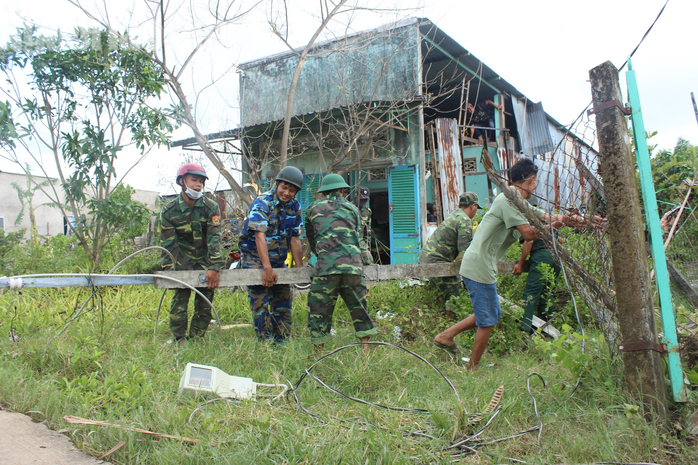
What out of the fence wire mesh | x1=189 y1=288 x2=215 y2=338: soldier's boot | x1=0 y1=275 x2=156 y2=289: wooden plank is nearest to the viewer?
the fence wire mesh

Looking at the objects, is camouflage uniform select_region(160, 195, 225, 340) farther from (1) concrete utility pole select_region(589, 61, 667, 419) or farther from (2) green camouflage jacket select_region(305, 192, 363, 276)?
(1) concrete utility pole select_region(589, 61, 667, 419)

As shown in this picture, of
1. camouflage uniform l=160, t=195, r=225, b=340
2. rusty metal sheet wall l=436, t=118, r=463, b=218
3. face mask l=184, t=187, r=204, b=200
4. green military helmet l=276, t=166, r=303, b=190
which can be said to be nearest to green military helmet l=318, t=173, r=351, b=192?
green military helmet l=276, t=166, r=303, b=190

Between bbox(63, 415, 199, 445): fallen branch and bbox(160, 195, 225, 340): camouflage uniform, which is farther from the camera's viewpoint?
bbox(160, 195, 225, 340): camouflage uniform

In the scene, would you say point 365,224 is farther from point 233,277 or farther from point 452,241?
→ point 233,277

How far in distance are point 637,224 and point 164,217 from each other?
3.98 meters

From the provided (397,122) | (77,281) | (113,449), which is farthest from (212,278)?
(397,122)

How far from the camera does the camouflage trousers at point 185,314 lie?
14.2 feet

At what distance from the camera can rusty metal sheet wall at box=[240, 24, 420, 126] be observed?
884 centimetres

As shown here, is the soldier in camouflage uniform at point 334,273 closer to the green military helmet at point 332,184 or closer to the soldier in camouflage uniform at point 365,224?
the green military helmet at point 332,184

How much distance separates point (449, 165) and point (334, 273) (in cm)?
627

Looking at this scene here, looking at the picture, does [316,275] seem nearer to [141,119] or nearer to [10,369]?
[10,369]

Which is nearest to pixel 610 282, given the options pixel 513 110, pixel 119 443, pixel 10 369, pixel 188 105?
pixel 119 443

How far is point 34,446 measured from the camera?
2.23m

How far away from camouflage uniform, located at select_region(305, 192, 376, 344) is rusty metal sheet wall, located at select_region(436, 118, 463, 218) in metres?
5.69
